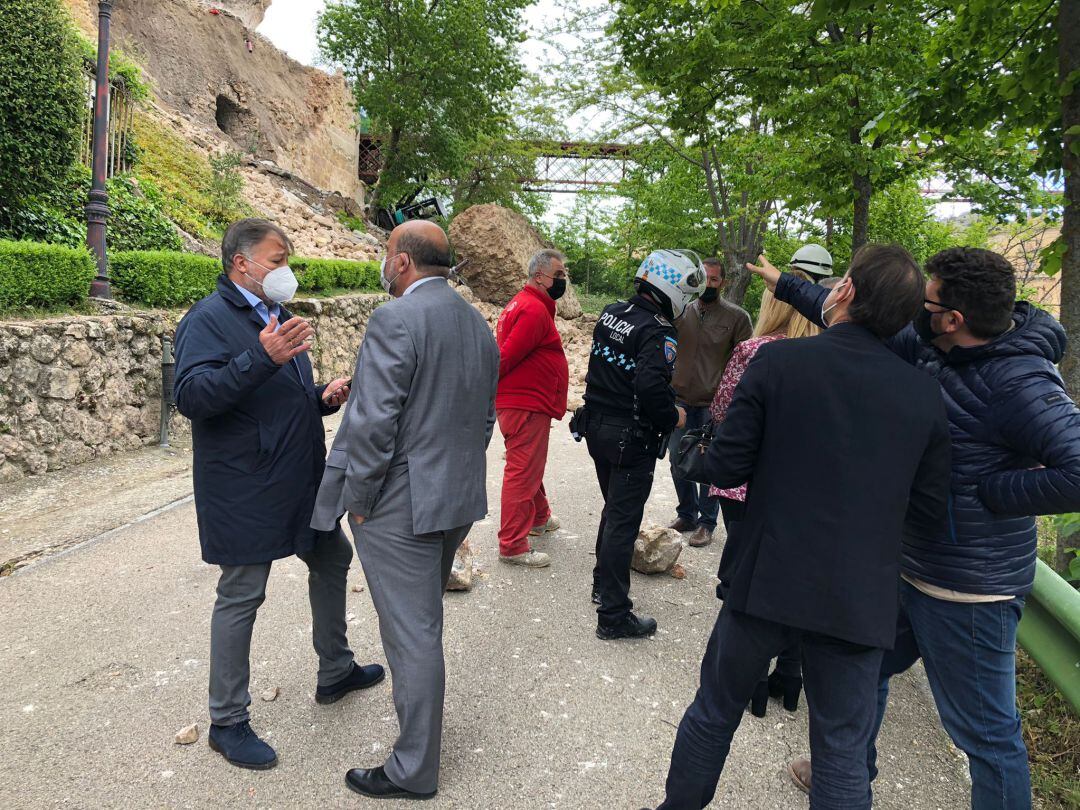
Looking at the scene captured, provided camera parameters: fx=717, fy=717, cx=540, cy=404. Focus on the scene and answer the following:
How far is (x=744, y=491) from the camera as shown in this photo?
11.3 ft

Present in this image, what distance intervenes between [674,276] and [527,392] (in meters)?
1.59

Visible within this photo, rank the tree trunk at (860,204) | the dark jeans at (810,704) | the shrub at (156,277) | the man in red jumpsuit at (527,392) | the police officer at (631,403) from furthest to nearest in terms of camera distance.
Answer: the shrub at (156,277) < the tree trunk at (860,204) < the man in red jumpsuit at (527,392) < the police officer at (631,403) < the dark jeans at (810,704)

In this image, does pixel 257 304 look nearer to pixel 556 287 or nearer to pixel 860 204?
pixel 556 287

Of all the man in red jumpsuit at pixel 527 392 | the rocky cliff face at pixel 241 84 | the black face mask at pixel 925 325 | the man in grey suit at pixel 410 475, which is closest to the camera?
the black face mask at pixel 925 325

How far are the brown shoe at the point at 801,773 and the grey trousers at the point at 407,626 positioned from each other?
1352 millimetres

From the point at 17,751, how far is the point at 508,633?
2154mm

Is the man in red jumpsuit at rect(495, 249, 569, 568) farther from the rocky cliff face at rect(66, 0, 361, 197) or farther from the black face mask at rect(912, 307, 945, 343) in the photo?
the rocky cliff face at rect(66, 0, 361, 197)

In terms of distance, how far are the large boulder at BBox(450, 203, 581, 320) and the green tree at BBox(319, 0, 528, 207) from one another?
7.27m

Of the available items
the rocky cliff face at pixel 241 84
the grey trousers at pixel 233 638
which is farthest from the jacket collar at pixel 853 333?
the rocky cliff face at pixel 241 84

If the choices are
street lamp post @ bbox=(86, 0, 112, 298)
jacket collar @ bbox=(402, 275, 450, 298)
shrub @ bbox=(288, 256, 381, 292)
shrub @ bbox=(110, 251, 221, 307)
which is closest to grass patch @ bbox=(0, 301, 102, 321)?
street lamp post @ bbox=(86, 0, 112, 298)

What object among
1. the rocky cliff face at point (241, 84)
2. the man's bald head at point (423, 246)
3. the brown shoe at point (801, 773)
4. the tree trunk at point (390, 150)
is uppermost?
the rocky cliff face at point (241, 84)

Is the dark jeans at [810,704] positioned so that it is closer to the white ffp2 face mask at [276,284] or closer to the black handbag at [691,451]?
the black handbag at [691,451]

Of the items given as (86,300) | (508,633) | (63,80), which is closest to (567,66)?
(63,80)

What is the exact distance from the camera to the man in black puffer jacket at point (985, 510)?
6.79 ft
